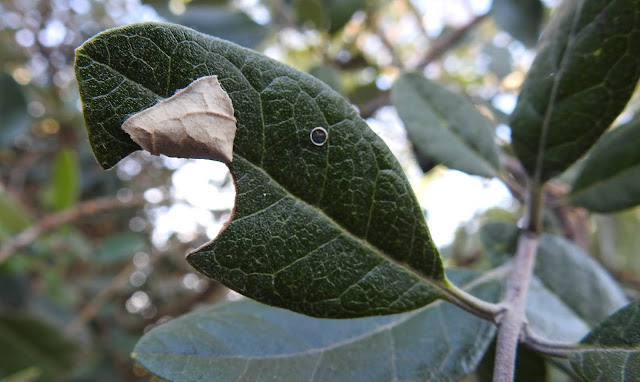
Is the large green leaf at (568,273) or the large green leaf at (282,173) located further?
the large green leaf at (568,273)

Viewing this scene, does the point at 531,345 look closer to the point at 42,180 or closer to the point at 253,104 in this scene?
the point at 253,104

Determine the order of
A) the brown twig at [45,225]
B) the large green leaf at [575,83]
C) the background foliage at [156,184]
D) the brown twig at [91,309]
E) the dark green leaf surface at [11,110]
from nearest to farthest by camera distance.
Answer: the large green leaf at [575,83] → the background foliage at [156,184] → the brown twig at [45,225] → the dark green leaf surface at [11,110] → the brown twig at [91,309]

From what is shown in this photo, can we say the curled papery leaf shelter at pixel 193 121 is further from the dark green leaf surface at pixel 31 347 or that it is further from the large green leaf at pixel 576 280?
the dark green leaf surface at pixel 31 347

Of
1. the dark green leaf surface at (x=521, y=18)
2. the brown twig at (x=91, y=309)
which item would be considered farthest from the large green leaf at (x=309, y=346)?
the brown twig at (x=91, y=309)

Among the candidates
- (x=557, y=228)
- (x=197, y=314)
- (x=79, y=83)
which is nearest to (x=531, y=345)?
(x=197, y=314)

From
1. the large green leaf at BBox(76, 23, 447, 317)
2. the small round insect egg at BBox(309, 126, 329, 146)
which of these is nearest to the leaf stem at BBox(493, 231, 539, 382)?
the large green leaf at BBox(76, 23, 447, 317)

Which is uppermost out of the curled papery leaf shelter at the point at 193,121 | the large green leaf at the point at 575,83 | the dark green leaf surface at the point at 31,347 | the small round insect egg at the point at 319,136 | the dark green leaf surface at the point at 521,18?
the dark green leaf surface at the point at 521,18

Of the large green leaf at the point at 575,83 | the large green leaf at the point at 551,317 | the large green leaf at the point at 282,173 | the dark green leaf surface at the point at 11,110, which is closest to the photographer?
the large green leaf at the point at 282,173
